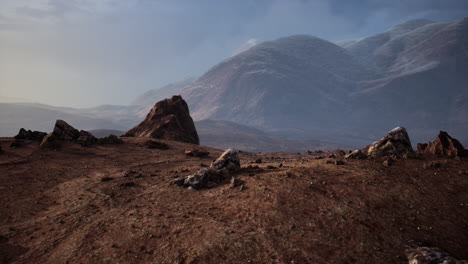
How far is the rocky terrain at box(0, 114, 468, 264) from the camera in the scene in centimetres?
911

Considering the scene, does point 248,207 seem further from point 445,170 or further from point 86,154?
point 86,154

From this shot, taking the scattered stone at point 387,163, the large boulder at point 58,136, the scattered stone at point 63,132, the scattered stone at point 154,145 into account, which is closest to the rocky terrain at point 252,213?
the scattered stone at point 387,163

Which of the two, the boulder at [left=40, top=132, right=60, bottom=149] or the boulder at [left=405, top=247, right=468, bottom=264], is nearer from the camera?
the boulder at [left=405, top=247, right=468, bottom=264]

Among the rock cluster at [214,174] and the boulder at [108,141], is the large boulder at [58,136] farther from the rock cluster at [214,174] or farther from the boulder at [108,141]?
the rock cluster at [214,174]

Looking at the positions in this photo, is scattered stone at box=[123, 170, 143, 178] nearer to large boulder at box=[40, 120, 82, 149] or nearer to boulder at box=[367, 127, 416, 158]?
large boulder at box=[40, 120, 82, 149]

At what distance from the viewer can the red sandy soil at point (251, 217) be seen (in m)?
9.12

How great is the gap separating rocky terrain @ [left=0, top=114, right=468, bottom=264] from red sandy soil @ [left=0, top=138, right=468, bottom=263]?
43 mm

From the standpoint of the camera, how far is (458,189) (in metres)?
12.1

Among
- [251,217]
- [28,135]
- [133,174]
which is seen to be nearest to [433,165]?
[251,217]

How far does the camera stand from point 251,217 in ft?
35.8

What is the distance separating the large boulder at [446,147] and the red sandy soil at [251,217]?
1.05 metres

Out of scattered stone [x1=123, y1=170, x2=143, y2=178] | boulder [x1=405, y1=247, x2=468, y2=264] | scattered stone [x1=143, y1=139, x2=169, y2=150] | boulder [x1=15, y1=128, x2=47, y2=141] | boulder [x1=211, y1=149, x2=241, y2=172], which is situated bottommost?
boulder [x1=405, y1=247, x2=468, y2=264]

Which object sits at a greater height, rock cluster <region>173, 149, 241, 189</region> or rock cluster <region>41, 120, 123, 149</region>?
rock cluster <region>41, 120, 123, 149</region>

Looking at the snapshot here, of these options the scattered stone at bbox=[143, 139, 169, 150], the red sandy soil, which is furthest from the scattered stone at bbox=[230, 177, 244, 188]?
the scattered stone at bbox=[143, 139, 169, 150]
